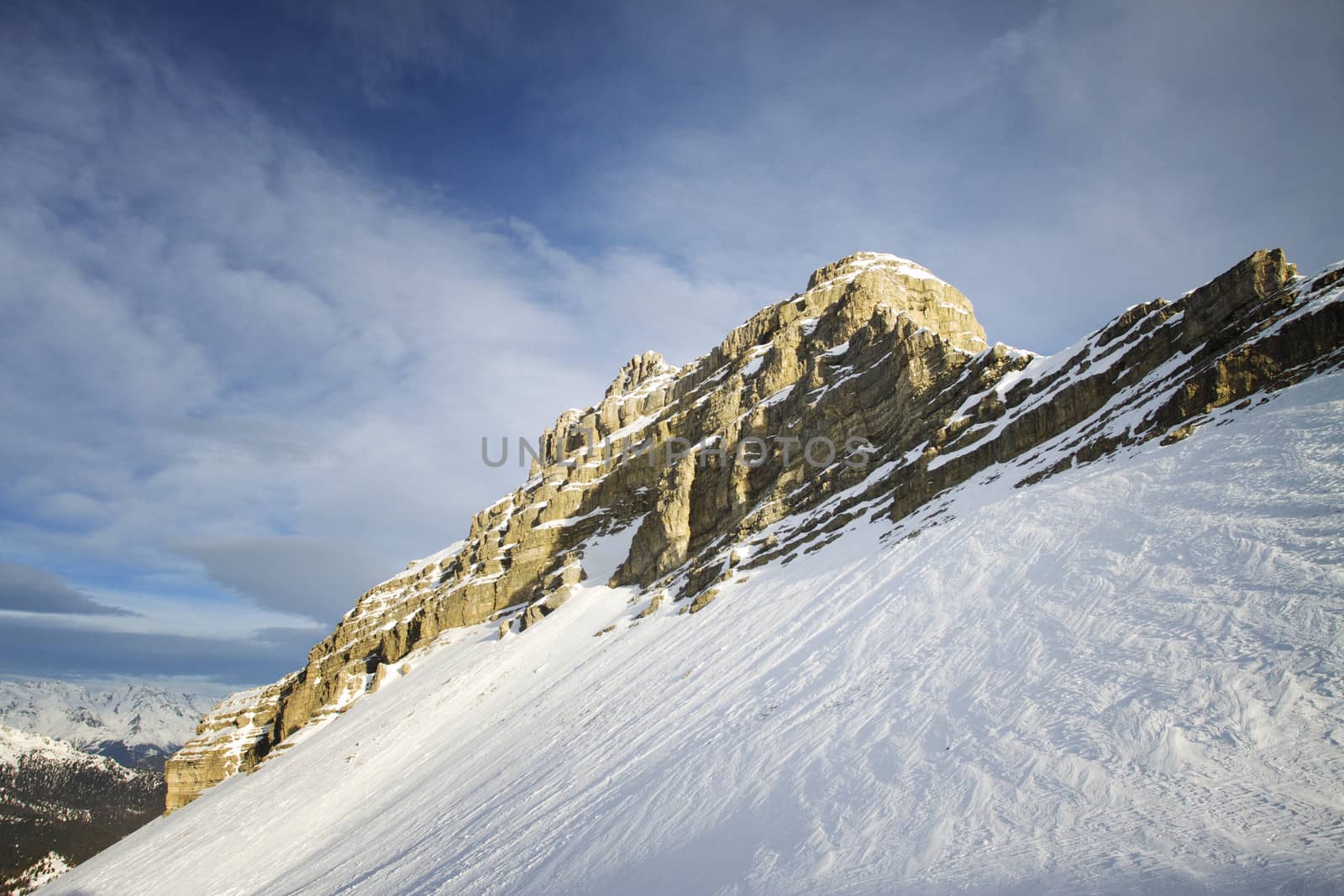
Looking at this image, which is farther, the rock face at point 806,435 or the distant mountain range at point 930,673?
the rock face at point 806,435

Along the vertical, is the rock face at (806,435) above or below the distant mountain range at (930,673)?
above

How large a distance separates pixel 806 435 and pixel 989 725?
39824 mm

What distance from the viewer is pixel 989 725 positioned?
14570 mm

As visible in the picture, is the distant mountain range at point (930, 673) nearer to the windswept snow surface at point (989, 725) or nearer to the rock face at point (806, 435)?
the windswept snow surface at point (989, 725)

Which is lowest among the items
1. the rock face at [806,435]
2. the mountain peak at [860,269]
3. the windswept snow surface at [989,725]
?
the windswept snow surface at [989,725]

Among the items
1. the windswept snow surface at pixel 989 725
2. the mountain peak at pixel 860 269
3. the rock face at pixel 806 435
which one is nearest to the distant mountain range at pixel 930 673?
the windswept snow surface at pixel 989 725

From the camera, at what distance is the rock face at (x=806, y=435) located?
27.2m

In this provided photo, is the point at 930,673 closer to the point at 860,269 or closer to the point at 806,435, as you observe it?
the point at 806,435

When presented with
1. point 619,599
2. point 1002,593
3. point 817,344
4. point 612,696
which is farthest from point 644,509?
point 1002,593

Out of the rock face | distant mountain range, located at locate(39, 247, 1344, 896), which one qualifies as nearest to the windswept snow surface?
distant mountain range, located at locate(39, 247, 1344, 896)

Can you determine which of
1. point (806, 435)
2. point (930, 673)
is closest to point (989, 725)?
point (930, 673)

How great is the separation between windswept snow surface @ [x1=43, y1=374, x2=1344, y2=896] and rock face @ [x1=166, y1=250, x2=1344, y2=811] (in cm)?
301

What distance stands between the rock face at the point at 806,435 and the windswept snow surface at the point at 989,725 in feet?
9.87

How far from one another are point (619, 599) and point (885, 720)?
41.4 m
